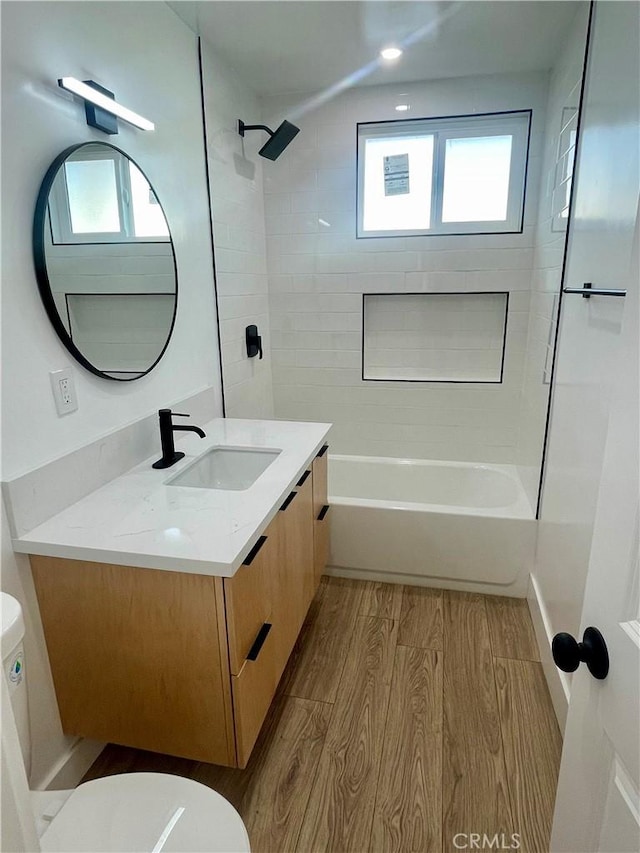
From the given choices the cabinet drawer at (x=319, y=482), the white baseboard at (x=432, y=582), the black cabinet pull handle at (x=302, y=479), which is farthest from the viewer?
the white baseboard at (x=432, y=582)

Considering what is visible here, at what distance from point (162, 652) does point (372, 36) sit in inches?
99.6

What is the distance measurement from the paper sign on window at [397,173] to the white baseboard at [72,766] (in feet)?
9.70

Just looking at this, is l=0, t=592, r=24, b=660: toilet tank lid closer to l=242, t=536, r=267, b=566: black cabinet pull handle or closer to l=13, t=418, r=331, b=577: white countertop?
l=13, t=418, r=331, b=577: white countertop

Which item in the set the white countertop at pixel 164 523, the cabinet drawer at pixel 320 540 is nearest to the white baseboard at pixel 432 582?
the cabinet drawer at pixel 320 540

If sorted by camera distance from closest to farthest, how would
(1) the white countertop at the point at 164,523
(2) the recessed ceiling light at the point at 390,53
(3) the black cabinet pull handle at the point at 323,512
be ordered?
1. (1) the white countertop at the point at 164,523
2. (3) the black cabinet pull handle at the point at 323,512
3. (2) the recessed ceiling light at the point at 390,53

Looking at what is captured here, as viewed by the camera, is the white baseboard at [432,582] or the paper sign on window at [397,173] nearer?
the white baseboard at [432,582]

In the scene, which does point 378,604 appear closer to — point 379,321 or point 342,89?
point 379,321

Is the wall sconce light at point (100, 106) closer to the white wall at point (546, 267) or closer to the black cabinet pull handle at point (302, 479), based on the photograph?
the black cabinet pull handle at point (302, 479)

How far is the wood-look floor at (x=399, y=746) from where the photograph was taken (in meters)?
1.40

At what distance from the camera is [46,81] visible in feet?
4.31

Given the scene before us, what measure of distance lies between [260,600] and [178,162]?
1.73 m

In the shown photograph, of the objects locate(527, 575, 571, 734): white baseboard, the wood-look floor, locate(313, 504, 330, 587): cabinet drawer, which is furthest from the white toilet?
locate(527, 575, 571, 734): white baseboard

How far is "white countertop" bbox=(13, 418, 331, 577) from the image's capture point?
1.21m

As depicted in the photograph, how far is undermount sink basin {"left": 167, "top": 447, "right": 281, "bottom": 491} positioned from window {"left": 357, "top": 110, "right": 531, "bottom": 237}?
5.45 ft
